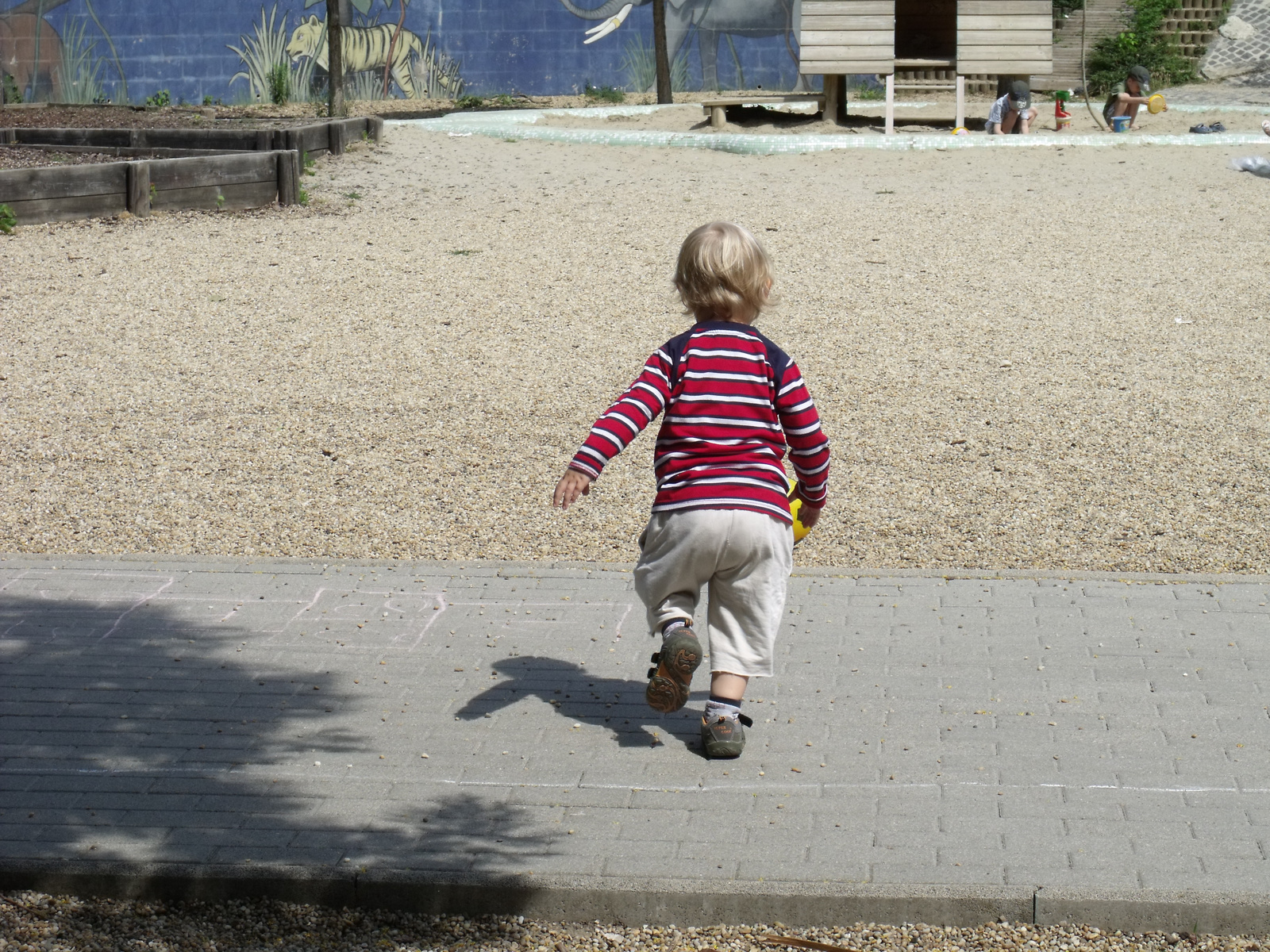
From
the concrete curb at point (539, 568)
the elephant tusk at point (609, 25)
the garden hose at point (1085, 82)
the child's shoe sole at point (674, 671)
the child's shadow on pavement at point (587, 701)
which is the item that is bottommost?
the child's shadow on pavement at point (587, 701)

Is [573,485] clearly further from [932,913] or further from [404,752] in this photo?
[932,913]

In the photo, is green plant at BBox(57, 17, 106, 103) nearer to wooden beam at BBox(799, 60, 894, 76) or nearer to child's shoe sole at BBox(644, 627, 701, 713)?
wooden beam at BBox(799, 60, 894, 76)

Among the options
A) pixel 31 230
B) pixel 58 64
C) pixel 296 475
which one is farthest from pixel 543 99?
pixel 296 475

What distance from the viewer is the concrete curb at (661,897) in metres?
A: 3.09

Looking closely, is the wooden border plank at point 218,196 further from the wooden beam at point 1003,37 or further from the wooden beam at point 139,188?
the wooden beam at point 1003,37

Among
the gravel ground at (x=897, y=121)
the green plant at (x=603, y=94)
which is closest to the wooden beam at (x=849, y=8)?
the gravel ground at (x=897, y=121)

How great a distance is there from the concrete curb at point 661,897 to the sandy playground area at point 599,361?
2500 millimetres

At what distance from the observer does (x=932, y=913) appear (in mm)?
3135

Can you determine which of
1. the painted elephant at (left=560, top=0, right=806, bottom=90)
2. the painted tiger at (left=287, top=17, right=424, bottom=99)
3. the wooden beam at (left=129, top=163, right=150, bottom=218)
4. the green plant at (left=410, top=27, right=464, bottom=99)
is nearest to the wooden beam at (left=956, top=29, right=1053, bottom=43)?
the painted elephant at (left=560, top=0, right=806, bottom=90)

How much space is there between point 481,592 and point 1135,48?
2058 cm

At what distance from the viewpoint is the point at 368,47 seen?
23.6 meters

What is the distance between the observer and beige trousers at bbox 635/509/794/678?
3701 mm

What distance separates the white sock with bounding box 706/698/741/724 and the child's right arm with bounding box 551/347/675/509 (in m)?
0.71

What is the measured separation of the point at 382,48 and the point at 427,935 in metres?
22.3
